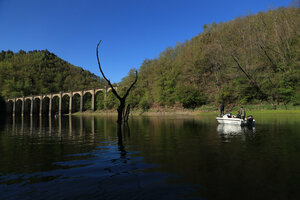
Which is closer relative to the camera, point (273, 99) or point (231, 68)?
point (273, 99)

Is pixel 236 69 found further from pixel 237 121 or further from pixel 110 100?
pixel 110 100

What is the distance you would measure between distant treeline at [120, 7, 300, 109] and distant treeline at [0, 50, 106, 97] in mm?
82445

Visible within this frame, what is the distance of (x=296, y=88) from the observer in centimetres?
4409

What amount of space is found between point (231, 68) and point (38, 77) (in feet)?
510

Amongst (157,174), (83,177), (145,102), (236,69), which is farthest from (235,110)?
(83,177)

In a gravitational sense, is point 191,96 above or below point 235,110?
above

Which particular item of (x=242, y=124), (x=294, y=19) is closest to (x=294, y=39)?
(x=294, y=19)

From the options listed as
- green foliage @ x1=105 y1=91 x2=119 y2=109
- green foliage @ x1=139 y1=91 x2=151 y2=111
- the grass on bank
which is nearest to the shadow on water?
the grass on bank

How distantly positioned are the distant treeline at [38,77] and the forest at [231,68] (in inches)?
3019

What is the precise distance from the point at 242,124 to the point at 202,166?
1605 centimetres

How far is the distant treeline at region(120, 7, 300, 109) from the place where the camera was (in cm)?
4900

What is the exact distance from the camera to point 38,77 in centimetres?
16325

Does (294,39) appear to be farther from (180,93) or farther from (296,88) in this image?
(180,93)

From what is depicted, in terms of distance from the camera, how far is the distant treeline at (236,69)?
161ft
